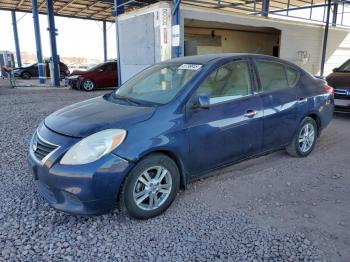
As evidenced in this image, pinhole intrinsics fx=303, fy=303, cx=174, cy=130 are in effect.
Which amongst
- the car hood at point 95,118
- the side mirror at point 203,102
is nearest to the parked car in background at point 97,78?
the car hood at point 95,118

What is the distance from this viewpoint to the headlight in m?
2.53

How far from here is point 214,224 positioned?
9.08 feet

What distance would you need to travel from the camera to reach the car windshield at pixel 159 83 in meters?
3.20

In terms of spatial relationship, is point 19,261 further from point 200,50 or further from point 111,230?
point 200,50

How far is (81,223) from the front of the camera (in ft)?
9.18

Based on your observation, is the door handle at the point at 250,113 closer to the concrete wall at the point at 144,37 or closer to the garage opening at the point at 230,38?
the concrete wall at the point at 144,37

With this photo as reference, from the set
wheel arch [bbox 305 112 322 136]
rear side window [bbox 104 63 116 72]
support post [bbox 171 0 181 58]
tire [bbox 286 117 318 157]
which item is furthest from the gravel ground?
rear side window [bbox 104 63 116 72]

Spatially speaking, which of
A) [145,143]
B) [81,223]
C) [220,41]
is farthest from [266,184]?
[220,41]

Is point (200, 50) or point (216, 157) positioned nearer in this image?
point (216, 157)

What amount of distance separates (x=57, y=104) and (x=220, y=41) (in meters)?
9.06

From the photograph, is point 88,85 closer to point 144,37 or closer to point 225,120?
point 144,37

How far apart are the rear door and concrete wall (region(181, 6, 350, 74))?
5643mm

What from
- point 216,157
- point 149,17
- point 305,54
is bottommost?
point 216,157

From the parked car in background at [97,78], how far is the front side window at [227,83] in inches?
441
